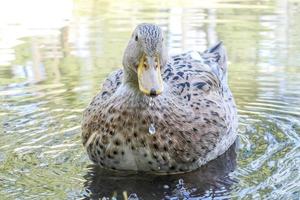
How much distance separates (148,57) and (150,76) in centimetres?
18

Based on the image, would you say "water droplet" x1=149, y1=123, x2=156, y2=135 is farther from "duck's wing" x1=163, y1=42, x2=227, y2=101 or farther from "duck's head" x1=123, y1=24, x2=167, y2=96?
"duck's wing" x1=163, y1=42, x2=227, y2=101

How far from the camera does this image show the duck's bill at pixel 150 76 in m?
4.92

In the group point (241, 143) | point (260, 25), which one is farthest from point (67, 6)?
point (241, 143)

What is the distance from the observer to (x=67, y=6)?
18062mm

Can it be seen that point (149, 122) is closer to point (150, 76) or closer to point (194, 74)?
point (150, 76)

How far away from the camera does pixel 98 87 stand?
8.46 meters

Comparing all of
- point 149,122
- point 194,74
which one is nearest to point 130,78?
point 149,122

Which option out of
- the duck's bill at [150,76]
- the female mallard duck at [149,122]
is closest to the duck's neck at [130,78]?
the female mallard duck at [149,122]

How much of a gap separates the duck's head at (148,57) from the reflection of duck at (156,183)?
782 millimetres

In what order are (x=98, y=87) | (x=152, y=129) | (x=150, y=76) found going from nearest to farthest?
(x=150, y=76) → (x=152, y=129) → (x=98, y=87)

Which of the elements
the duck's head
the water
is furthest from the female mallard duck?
the water

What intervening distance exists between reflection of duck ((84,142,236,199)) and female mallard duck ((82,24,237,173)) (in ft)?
0.24

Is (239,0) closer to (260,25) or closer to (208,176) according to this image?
(260,25)

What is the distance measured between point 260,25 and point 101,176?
8511 mm
